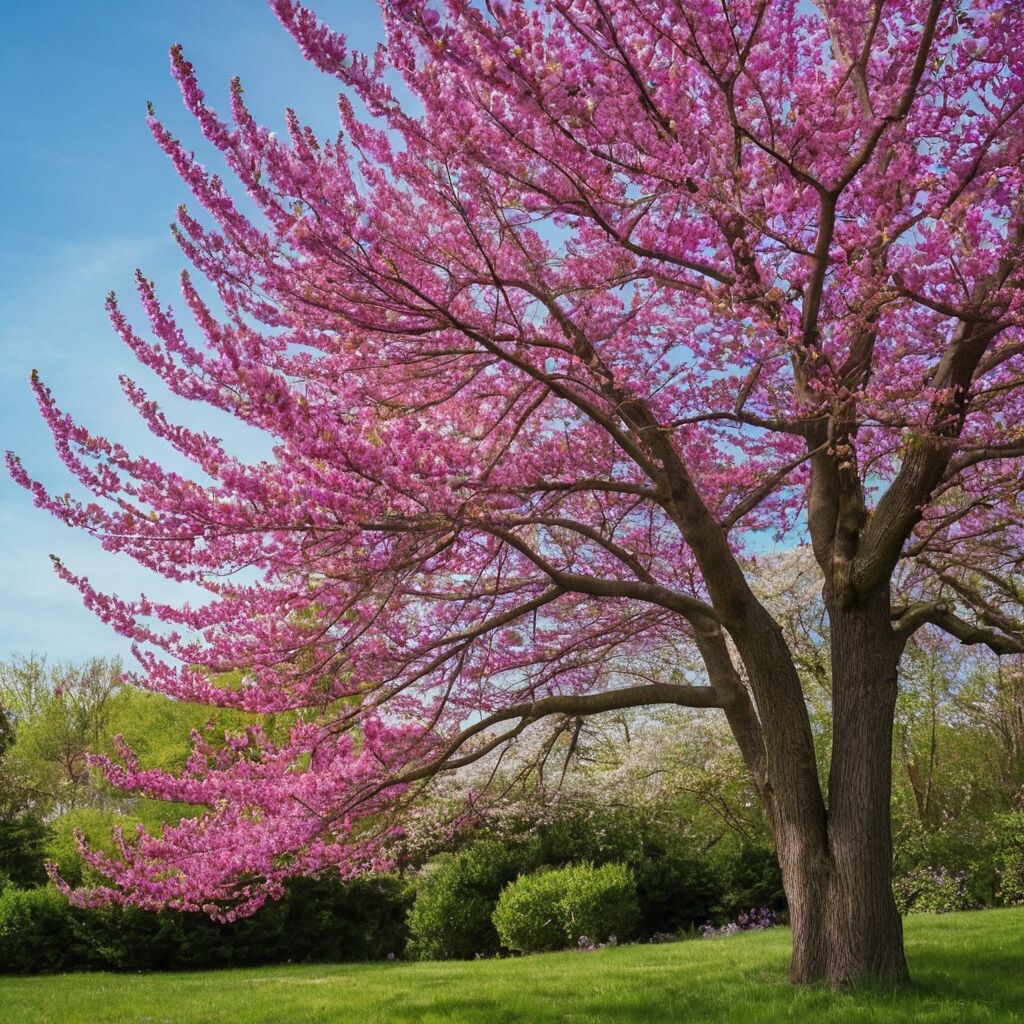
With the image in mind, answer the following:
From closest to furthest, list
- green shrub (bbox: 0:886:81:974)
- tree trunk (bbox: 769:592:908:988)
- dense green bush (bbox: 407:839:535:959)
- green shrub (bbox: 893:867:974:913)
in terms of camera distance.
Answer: tree trunk (bbox: 769:592:908:988)
dense green bush (bbox: 407:839:535:959)
green shrub (bbox: 893:867:974:913)
green shrub (bbox: 0:886:81:974)

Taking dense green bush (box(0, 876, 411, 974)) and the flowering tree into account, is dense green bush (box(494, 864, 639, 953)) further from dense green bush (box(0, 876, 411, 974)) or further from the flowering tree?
the flowering tree

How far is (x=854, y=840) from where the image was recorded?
22.3ft

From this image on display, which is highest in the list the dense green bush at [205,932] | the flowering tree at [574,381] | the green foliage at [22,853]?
the flowering tree at [574,381]

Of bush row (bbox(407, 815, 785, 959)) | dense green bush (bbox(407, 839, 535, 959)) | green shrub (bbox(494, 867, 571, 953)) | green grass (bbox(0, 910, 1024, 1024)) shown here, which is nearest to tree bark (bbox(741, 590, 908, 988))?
green grass (bbox(0, 910, 1024, 1024))

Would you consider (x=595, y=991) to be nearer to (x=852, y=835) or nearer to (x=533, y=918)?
(x=852, y=835)

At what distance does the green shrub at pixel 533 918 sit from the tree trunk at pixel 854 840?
20.2ft

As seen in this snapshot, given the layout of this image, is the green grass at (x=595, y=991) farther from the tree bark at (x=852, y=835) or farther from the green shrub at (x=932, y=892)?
the green shrub at (x=932, y=892)

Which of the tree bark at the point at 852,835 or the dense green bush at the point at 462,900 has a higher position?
the tree bark at the point at 852,835

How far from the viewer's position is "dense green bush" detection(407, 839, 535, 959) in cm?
1367

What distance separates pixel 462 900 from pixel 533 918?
1.46 m

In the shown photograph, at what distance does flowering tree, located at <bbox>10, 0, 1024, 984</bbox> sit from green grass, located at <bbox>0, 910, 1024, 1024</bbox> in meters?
0.65

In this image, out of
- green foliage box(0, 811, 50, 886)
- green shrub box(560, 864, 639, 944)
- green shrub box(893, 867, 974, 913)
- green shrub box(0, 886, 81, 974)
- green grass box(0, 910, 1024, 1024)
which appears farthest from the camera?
green foliage box(0, 811, 50, 886)

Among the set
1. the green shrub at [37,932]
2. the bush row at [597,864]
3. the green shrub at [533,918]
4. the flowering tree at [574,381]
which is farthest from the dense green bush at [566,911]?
the green shrub at [37,932]

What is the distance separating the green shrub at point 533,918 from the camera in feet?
41.5
